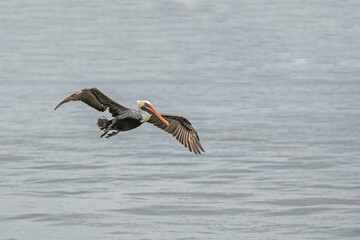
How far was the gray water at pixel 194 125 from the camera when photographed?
21.8m

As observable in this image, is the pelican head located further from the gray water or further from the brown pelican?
the gray water

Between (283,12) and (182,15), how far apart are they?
7500 millimetres

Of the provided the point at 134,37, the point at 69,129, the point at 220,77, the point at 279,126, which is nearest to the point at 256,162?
the point at 279,126

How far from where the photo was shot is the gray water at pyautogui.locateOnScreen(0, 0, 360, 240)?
21766 mm

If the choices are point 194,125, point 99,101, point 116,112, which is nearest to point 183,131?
point 116,112

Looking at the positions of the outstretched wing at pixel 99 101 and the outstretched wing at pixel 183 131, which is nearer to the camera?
the outstretched wing at pixel 99 101

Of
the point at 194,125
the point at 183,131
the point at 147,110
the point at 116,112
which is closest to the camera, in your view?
the point at 116,112

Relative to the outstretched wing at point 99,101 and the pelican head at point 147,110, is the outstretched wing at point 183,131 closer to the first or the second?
the pelican head at point 147,110

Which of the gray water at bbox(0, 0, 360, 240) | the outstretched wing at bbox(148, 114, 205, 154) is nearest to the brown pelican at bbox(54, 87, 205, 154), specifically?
the outstretched wing at bbox(148, 114, 205, 154)

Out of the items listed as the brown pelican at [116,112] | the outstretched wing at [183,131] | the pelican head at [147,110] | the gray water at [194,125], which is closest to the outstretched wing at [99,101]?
the brown pelican at [116,112]

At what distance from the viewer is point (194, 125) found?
3197cm

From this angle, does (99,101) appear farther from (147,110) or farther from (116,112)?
(147,110)

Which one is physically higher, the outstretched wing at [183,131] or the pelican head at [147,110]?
the pelican head at [147,110]

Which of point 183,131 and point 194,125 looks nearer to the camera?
point 183,131
